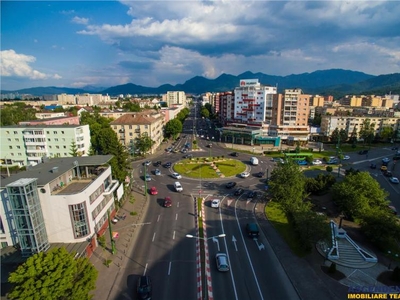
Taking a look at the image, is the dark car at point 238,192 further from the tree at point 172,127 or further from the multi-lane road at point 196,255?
the tree at point 172,127

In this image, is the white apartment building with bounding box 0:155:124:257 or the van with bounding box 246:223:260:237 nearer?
the white apartment building with bounding box 0:155:124:257

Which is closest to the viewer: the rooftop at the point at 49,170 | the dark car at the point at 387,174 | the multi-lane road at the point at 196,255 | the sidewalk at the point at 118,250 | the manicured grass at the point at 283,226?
the multi-lane road at the point at 196,255

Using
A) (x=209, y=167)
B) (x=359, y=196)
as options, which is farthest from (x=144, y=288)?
(x=209, y=167)

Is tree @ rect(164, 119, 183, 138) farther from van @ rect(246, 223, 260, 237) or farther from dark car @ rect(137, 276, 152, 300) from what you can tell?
dark car @ rect(137, 276, 152, 300)

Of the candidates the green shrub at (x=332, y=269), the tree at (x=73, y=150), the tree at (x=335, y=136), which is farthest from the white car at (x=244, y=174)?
the tree at (x=335, y=136)

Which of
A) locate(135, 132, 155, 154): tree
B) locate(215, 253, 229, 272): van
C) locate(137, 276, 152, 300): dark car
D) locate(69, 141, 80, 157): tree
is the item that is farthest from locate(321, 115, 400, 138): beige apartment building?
locate(137, 276, 152, 300): dark car

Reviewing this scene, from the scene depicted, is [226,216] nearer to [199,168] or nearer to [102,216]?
[102,216]

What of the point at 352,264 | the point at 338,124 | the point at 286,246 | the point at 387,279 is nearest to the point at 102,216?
the point at 286,246
